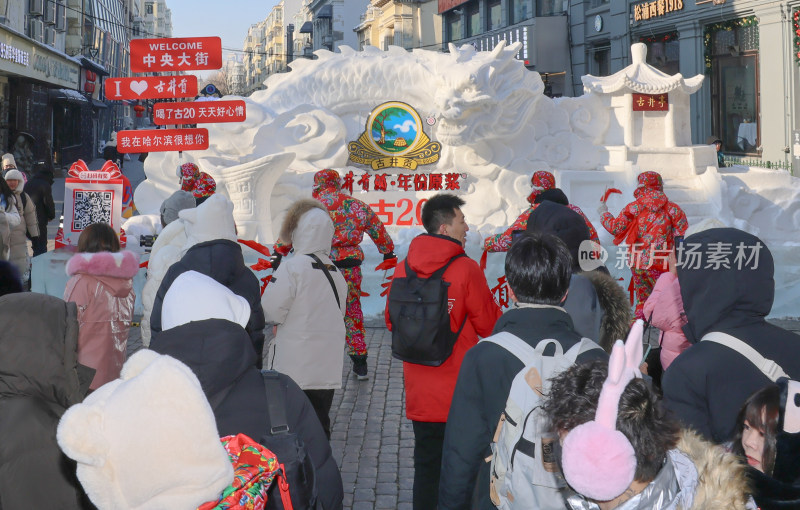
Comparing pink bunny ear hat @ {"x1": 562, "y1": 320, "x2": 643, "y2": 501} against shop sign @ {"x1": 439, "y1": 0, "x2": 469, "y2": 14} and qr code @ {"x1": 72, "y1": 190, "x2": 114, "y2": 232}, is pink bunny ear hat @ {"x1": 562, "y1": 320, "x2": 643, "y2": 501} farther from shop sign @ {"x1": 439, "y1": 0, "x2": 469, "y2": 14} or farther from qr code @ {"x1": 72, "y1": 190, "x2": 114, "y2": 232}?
shop sign @ {"x1": 439, "y1": 0, "x2": 469, "y2": 14}

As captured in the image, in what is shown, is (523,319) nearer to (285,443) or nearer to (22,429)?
(285,443)

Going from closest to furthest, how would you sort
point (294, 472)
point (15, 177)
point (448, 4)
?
point (294, 472) → point (15, 177) → point (448, 4)

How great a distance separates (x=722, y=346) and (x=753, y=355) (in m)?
0.09

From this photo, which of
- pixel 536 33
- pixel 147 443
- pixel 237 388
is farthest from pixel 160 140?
pixel 536 33

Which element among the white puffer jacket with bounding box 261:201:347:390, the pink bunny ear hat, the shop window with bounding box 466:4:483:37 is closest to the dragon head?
the white puffer jacket with bounding box 261:201:347:390

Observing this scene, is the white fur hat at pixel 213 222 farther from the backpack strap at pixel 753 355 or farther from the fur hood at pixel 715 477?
the fur hood at pixel 715 477

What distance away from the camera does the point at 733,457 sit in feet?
6.57

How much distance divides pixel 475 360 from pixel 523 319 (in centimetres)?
21

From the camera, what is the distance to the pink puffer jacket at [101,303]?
4.85m

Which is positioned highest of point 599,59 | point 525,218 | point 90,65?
point 90,65

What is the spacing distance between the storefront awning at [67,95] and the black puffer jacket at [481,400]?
1033 inches

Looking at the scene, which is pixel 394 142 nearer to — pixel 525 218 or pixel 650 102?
pixel 650 102

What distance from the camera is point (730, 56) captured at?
19.2 metres

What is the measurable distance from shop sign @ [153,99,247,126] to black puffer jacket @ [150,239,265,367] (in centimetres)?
415
